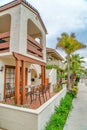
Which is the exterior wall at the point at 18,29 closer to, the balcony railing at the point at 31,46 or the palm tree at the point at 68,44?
the balcony railing at the point at 31,46

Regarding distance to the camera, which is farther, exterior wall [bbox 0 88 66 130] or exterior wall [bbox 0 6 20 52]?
exterior wall [bbox 0 6 20 52]

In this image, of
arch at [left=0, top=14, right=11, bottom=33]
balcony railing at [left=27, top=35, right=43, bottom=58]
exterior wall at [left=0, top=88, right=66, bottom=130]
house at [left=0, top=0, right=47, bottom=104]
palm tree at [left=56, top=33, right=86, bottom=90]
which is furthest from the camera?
palm tree at [left=56, top=33, right=86, bottom=90]

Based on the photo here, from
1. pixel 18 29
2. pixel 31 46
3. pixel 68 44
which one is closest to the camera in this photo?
pixel 18 29

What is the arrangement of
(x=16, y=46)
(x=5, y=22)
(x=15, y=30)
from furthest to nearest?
(x=5, y=22) → (x=15, y=30) → (x=16, y=46)

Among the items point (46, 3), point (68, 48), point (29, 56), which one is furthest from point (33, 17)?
point (68, 48)

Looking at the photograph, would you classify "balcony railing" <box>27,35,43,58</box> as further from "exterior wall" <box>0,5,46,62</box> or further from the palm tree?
the palm tree

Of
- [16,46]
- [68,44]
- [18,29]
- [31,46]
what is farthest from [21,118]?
[68,44]

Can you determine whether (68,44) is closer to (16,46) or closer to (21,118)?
(16,46)

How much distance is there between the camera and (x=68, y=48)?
20766 mm

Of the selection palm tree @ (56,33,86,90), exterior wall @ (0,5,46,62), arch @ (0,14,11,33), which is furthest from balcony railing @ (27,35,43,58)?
palm tree @ (56,33,86,90)

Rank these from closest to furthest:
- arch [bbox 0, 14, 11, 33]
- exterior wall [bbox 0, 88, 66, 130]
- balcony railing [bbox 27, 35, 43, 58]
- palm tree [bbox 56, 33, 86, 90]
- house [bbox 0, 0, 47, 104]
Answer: exterior wall [bbox 0, 88, 66, 130] → house [bbox 0, 0, 47, 104] → balcony railing [bbox 27, 35, 43, 58] → arch [bbox 0, 14, 11, 33] → palm tree [bbox 56, 33, 86, 90]

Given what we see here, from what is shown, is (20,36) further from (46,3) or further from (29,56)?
(46,3)

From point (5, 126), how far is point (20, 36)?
5.49 m

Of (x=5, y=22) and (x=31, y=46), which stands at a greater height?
(x=5, y=22)
